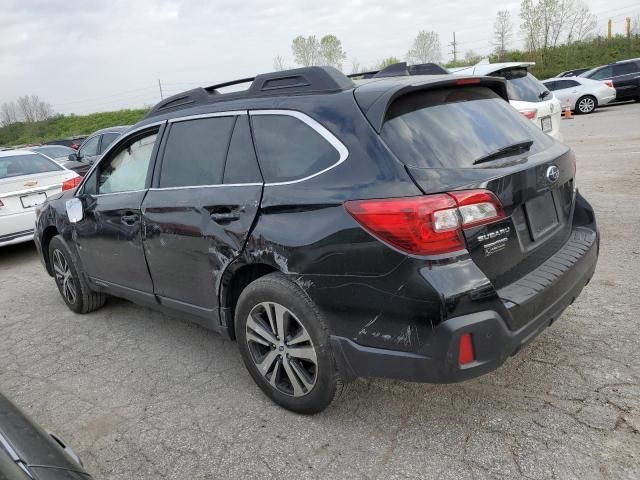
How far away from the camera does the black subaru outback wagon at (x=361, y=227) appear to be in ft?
7.66

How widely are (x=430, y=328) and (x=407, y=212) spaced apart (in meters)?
0.51

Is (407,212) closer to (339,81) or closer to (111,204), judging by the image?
(339,81)

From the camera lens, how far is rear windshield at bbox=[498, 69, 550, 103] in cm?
745

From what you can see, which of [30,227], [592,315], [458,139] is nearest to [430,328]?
[458,139]

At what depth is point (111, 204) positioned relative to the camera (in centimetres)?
407

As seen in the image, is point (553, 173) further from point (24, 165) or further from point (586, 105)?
point (586, 105)

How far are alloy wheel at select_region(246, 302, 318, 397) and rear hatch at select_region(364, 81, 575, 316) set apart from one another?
3.32 feet

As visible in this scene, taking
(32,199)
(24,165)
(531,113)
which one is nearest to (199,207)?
(32,199)

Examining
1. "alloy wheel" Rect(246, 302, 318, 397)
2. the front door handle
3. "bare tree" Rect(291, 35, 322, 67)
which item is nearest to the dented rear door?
the front door handle

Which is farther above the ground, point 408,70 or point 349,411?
point 408,70

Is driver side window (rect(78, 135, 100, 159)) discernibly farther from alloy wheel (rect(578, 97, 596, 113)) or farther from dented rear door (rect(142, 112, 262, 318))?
alloy wheel (rect(578, 97, 596, 113))

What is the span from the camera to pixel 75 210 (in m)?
4.55

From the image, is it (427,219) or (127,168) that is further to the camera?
(127,168)

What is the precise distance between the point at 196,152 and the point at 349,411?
6.09 feet
